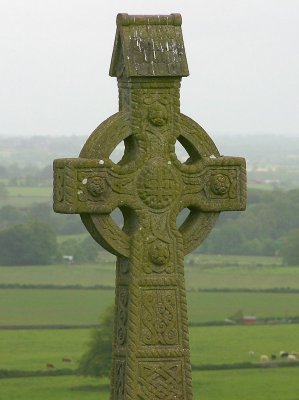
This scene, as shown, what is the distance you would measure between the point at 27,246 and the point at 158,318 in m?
99.7

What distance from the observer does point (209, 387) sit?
5697 centimetres

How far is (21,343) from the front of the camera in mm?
68250

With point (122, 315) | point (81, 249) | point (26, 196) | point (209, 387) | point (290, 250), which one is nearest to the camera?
point (122, 315)

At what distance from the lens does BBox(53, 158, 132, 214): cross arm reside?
10.6 meters

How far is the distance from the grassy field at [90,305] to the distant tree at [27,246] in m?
Result: 21.5

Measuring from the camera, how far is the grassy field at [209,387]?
55.5 metres

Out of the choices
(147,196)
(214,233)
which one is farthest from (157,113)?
(214,233)

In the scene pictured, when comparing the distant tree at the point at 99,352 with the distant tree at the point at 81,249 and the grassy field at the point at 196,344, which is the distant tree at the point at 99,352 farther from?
the distant tree at the point at 81,249

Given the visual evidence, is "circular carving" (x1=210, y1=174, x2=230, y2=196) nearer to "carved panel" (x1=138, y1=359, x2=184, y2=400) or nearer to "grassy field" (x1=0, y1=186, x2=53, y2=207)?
"carved panel" (x1=138, y1=359, x2=184, y2=400)

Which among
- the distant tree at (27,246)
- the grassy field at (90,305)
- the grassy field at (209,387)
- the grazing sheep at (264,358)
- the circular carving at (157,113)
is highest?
the distant tree at (27,246)

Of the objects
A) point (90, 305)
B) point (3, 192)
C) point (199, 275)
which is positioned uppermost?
point (3, 192)

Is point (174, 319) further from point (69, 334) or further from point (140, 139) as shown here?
point (69, 334)

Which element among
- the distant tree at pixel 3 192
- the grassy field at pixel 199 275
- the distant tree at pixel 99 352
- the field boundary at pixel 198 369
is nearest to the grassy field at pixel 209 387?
the field boundary at pixel 198 369

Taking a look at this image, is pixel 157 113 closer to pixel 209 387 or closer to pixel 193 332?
pixel 209 387
